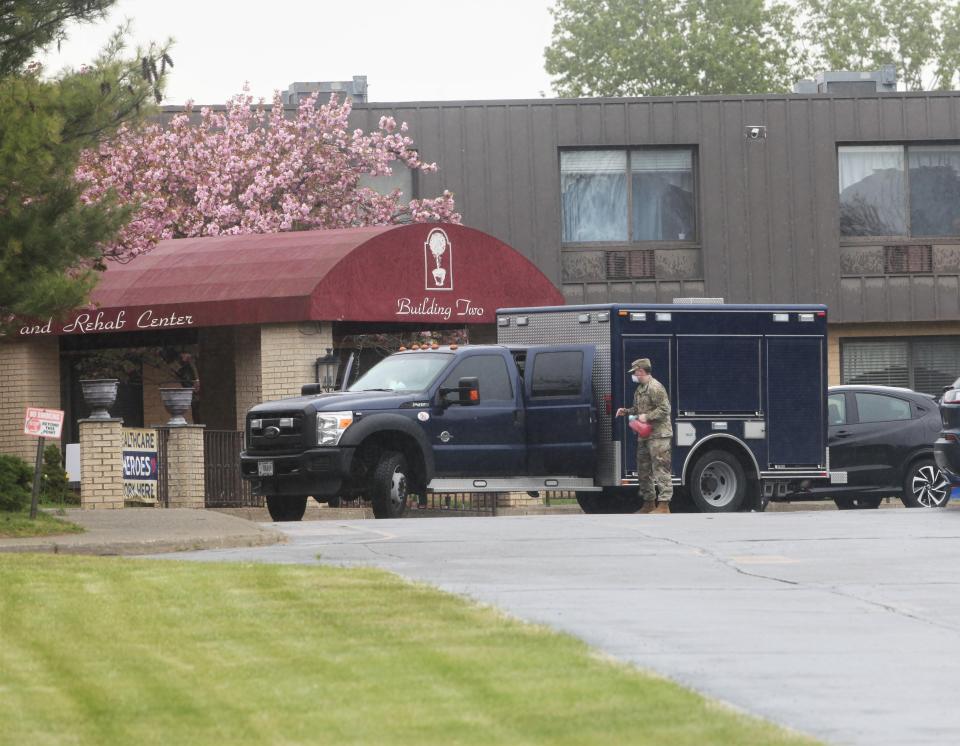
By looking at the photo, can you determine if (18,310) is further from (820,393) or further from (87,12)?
(820,393)

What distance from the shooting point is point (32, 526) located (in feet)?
63.7

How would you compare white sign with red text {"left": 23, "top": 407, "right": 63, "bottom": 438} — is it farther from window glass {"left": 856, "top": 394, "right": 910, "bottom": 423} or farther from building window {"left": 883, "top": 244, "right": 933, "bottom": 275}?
building window {"left": 883, "top": 244, "right": 933, "bottom": 275}

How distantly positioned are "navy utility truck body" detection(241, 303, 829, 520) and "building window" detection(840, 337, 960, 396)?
1479cm

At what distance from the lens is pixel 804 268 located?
1529 inches

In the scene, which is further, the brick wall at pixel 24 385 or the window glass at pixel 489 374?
the brick wall at pixel 24 385

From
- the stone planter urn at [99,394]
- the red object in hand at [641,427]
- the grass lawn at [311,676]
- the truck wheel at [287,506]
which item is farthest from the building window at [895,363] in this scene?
the grass lawn at [311,676]

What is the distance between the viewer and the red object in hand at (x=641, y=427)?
908 inches

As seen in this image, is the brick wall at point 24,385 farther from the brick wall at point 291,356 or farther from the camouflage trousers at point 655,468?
the camouflage trousers at point 655,468

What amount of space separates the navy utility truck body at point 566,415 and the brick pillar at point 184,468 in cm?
429

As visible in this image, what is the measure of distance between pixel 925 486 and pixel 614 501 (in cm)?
427

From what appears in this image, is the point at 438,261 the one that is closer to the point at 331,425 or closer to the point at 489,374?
the point at 489,374

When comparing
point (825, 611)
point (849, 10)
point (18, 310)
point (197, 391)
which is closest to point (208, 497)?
point (197, 391)

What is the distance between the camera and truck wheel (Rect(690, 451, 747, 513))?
24.2 m

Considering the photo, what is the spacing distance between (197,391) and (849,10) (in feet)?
164
